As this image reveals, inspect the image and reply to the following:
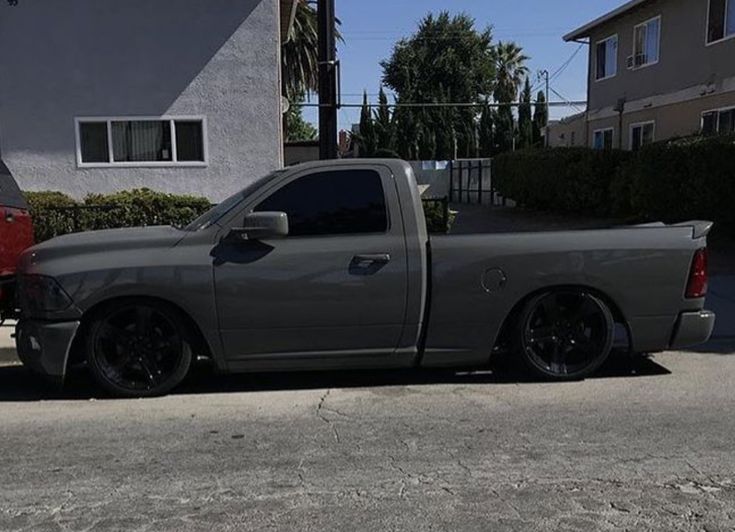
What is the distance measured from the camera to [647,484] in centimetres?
395

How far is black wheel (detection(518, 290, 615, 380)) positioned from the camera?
5844mm

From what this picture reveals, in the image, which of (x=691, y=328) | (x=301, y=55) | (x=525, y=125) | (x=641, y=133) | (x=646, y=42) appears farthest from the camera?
(x=525, y=125)

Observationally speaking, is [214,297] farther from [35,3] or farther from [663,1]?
[663,1]

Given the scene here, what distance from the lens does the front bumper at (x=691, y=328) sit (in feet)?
19.4

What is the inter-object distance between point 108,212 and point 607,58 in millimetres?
18651

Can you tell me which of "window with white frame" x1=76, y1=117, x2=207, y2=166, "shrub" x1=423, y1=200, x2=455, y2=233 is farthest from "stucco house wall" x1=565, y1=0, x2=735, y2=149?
"window with white frame" x1=76, y1=117, x2=207, y2=166

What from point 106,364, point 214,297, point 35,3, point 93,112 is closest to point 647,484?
point 214,297

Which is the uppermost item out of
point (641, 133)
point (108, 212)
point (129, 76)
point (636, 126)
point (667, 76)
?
point (667, 76)

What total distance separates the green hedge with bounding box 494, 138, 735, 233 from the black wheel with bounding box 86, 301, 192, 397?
33.8 feet

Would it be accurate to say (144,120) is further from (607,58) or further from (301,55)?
(301,55)

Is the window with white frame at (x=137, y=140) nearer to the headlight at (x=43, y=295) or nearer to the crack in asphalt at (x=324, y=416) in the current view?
the headlight at (x=43, y=295)

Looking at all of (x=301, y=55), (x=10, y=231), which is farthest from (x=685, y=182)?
(x=301, y=55)

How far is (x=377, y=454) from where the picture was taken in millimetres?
4457

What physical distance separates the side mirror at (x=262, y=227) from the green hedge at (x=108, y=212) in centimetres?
725
